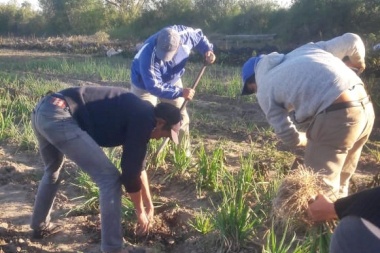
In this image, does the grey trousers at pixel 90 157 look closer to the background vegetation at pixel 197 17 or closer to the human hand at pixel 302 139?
the human hand at pixel 302 139

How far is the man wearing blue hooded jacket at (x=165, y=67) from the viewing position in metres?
5.30

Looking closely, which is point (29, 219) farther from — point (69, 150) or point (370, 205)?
point (370, 205)

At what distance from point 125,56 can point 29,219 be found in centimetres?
1667

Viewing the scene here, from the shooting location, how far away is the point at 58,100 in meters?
3.85

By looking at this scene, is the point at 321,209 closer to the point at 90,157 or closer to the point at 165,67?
the point at 90,157

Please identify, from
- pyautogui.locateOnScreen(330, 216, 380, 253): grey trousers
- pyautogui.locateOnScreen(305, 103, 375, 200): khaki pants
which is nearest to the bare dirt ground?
pyautogui.locateOnScreen(305, 103, 375, 200): khaki pants

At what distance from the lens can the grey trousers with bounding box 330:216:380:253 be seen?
1989 mm

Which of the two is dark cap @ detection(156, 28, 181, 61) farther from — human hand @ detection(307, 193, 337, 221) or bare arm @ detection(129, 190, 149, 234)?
human hand @ detection(307, 193, 337, 221)

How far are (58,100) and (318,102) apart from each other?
1706mm

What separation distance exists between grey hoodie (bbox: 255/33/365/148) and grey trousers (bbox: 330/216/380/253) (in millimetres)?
1659

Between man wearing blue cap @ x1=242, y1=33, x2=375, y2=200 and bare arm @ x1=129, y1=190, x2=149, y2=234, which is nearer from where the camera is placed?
man wearing blue cap @ x1=242, y1=33, x2=375, y2=200

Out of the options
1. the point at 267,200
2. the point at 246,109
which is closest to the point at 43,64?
the point at 246,109

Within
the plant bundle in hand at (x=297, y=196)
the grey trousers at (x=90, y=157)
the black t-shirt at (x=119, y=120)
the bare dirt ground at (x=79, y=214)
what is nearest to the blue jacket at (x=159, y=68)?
the bare dirt ground at (x=79, y=214)

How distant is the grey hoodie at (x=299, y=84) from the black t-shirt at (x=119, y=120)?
0.81 metres
